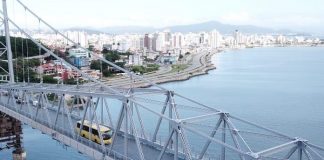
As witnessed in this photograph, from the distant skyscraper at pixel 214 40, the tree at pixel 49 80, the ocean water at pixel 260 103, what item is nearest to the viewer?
the ocean water at pixel 260 103

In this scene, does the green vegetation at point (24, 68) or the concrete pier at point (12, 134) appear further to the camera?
the green vegetation at point (24, 68)

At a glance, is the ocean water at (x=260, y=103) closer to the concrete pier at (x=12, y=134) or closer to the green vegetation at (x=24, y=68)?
the concrete pier at (x=12, y=134)

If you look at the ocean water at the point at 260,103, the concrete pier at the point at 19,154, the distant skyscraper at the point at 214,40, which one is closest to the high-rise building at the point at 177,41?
the distant skyscraper at the point at 214,40

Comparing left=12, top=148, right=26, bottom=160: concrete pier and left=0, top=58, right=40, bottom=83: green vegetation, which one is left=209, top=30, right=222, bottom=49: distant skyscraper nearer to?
left=0, top=58, right=40, bottom=83: green vegetation

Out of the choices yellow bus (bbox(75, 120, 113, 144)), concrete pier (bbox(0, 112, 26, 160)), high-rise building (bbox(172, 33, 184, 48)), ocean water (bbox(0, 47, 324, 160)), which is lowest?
ocean water (bbox(0, 47, 324, 160))

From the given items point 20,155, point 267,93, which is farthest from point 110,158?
point 267,93

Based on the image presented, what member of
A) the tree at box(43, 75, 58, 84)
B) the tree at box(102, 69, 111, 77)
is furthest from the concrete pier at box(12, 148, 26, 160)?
the tree at box(102, 69, 111, 77)

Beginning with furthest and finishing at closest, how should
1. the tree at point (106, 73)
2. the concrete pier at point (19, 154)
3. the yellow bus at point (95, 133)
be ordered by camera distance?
the tree at point (106, 73)
the concrete pier at point (19, 154)
the yellow bus at point (95, 133)

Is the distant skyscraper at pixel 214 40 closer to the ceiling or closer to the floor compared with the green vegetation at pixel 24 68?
closer to the ceiling

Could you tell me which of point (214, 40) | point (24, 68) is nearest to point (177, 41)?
point (214, 40)

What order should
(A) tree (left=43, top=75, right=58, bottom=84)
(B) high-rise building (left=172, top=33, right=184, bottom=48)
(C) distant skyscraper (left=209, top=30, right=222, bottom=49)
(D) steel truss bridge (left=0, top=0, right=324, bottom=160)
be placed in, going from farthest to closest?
1. (C) distant skyscraper (left=209, top=30, right=222, bottom=49)
2. (B) high-rise building (left=172, top=33, right=184, bottom=48)
3. (A) tree (left=43, top=75, right=58, bottom=84)
4. (D) steel truss bridge (left=0, top=0, right=324, bottom=160)


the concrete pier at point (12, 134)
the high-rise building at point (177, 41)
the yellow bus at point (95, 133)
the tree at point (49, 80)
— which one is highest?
the high-rise building at point (177, 41)
